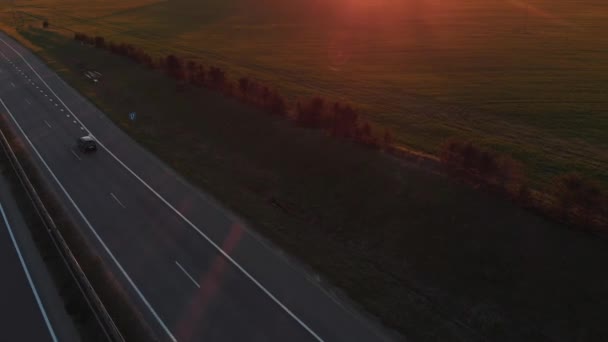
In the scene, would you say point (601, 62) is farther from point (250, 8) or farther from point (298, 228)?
point (250, 8)

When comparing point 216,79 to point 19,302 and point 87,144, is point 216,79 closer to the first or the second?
point 87,144

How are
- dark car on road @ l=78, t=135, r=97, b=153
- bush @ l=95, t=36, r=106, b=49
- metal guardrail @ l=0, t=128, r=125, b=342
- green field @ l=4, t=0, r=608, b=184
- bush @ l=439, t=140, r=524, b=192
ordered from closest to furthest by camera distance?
1. metal guardrail @ l=0, t=128, r=125, b=342
2. bush @ l=439, t=140, r=524, b=192
3. dark car on road @ l=78, t=135, r=97, b=153
4. green field @ l=4, t=0, r=608, b=184
5. bush @ l=95, t=36, r=106, b=49

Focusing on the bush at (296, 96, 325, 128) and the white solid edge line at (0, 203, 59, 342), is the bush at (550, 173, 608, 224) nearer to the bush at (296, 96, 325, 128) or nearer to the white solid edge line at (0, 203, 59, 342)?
the bush at (296, 96, 325, 128)

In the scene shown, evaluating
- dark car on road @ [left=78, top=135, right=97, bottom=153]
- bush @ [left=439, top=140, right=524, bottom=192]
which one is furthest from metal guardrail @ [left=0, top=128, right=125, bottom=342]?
bush @ [left=439, top=140, right=524, bottom=192]

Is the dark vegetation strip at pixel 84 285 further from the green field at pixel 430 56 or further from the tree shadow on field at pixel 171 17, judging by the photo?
the tree shadow on field at pixel 171 17

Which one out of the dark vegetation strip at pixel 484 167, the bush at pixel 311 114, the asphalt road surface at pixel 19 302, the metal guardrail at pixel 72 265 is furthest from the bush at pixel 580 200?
the asphalt road surface at pixel 19 302

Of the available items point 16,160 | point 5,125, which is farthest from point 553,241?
point 5,125
